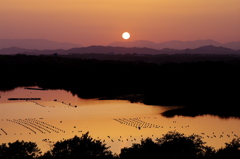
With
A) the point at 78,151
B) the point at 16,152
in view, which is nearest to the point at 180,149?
the point at 78,151

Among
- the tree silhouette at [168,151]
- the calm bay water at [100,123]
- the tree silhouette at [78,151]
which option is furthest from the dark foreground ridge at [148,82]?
the tree silhouette at [78,151]

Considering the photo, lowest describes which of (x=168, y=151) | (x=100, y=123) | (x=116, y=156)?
(x=100, y=123)

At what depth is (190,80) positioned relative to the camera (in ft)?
293

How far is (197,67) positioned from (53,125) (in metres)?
62.0

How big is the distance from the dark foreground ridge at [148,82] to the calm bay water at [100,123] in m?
5.07

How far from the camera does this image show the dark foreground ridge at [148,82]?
65.9 metres

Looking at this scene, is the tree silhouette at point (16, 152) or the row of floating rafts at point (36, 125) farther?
the row of floating rafts at point (36, 125)

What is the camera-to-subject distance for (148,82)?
309 feet

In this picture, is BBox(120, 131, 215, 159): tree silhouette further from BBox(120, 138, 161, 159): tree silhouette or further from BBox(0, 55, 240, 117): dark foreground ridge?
BBox(0, 55, 240, 117): dark foreground ridge

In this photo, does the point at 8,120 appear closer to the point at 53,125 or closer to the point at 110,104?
the point at 53,125

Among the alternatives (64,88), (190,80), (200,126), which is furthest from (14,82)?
(200,126)

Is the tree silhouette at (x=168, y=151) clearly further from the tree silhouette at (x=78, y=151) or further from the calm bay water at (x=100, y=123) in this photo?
the calm bay water at (x=100, y=123)

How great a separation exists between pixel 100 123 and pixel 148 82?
1932 inches

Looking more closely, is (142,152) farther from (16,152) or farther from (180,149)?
(16,152)
